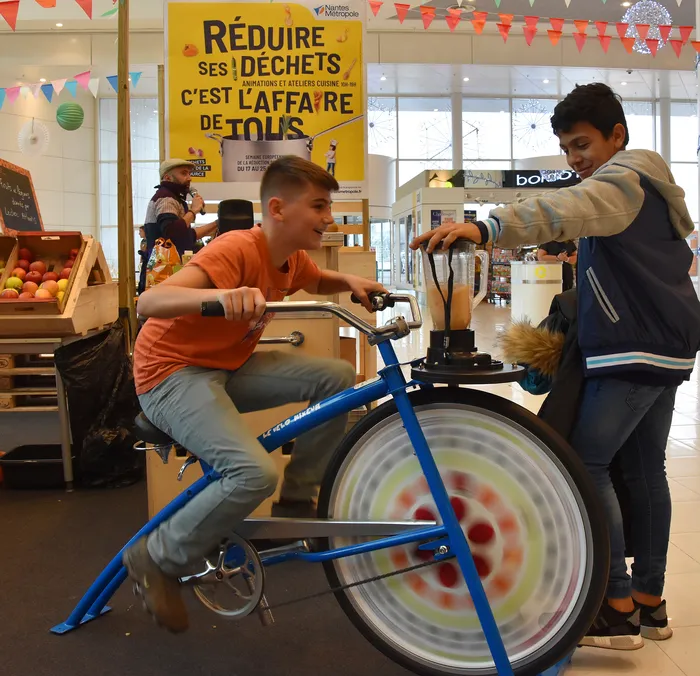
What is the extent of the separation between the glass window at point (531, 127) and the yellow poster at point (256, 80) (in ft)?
57.2

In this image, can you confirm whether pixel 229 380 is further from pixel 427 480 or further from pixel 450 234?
pixel 450 234

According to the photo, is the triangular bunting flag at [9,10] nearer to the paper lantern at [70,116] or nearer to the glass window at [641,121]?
the paper lantern at [70,116]

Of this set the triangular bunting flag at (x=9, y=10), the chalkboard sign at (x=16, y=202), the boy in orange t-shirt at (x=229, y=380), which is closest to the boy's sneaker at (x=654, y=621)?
the boy in orange t-shirt at (x=229, y=380)

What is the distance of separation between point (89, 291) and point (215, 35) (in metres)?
1.62

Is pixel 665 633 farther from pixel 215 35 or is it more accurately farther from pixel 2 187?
pixel 2 187

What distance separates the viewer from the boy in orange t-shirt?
5.17ft

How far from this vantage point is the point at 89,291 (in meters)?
3.94

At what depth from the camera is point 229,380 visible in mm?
1819

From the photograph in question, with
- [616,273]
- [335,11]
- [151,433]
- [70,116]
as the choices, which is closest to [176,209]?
[335,11]

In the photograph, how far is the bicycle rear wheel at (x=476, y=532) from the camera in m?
1.50

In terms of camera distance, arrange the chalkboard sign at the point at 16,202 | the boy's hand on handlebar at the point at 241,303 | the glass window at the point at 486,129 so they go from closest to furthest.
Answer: the boy's hand on handlebar at the point at 241,303 < the chalkboard sign at the point at 16,202 < the glass window at the point at 486,129

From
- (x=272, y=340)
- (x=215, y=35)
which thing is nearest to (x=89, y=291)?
(x=215, y=35)

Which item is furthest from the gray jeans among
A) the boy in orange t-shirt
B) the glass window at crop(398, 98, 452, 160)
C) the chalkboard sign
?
the glass window at crop(398, 98, 452, 160)

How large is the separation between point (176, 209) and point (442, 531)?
2811 millimetres
